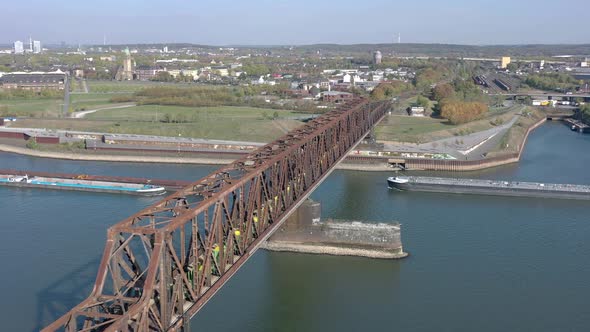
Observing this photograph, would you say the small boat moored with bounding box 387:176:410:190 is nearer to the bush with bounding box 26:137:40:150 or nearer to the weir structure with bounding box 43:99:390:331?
the weir structure with bounding box 43:99:390:331

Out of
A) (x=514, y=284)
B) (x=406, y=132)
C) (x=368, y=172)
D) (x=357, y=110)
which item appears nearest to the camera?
(x=514, y=284)

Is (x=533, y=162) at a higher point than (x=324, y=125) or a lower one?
lower

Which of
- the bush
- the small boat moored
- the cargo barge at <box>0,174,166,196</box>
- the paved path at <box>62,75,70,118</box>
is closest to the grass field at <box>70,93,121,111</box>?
the paved path at <box>62,75,70,118</box>

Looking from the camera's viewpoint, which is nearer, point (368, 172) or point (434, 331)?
point (434, 331)

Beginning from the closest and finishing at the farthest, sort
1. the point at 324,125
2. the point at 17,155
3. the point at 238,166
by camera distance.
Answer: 1. the point at 238,166
2. the point at 324,125
3. the point at 17,155

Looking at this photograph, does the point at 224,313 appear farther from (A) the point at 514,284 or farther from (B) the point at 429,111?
(B) the point at 429,111

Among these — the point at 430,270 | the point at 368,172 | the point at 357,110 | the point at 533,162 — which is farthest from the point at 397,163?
the point at 430,270

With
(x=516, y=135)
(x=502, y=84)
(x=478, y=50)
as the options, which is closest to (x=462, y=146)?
(x=516, y=135)

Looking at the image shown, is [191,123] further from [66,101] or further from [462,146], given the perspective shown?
[66,101]
